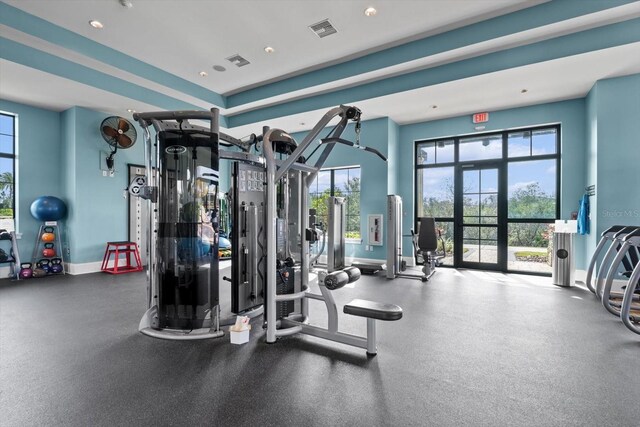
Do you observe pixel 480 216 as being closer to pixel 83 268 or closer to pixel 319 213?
pixel 319 213

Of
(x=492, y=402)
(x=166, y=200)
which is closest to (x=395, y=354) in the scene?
(x=492, y=402)

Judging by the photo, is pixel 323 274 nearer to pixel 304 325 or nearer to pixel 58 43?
pixel 304 325

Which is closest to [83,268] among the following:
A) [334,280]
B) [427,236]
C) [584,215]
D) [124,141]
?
[124,141]

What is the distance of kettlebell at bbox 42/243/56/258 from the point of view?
5.87 metres

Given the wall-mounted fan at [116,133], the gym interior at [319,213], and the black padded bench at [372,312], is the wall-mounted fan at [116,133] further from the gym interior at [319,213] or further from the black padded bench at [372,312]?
the black padded bench at [372,312]

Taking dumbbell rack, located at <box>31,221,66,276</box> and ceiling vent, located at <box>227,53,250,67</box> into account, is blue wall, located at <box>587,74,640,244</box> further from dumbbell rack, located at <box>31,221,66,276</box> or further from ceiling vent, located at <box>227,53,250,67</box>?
dumbbell rack, located at <box>31,221,66,276</box>

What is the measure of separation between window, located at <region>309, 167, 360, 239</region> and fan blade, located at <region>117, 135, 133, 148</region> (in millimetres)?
3943

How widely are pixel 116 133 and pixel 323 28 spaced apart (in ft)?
15.0

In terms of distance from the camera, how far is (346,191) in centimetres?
772

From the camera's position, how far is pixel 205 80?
6008mm

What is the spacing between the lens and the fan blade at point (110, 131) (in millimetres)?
6051

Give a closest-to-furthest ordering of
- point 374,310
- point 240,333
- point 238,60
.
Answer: point 374,310
point 240,333
point 238,60

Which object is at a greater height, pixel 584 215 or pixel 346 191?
pixel 346 191

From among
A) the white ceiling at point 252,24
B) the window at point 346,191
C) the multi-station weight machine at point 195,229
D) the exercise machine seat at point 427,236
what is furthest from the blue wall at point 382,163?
the multi-station weight machine at point 195,229
